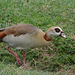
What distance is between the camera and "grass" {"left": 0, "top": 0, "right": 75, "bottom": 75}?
5617 mm

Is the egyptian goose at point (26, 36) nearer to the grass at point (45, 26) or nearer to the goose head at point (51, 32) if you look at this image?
the goose head at point (51, 32)

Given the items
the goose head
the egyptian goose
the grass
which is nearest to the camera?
the egyptian goose

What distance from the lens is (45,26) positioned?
721cm

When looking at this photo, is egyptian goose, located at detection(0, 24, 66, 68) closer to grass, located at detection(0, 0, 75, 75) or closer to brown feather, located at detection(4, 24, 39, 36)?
brown feather, located at detection(4, 24, 39, 36)

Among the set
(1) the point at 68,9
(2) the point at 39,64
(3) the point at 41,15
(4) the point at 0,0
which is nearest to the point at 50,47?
(2) the point at 39,64

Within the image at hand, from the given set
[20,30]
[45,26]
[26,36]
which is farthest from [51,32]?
[45,26]

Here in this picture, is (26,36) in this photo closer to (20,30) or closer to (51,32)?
(20,30)

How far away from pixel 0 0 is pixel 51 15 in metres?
2.22

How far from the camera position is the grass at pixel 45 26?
5.62m

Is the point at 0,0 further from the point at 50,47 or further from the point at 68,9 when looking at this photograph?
the point at 50,47

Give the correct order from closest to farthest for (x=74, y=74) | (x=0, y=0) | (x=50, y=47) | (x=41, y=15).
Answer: (x=74, y=74) < (x=50, y=47) < (x=41, y=15) < (x=0, y=0)

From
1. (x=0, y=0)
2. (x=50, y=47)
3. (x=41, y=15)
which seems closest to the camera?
(x=50, y=47)

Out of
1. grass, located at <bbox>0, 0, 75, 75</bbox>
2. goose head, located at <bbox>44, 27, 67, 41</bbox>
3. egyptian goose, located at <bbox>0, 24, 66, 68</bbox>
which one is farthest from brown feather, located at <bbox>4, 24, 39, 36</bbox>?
grass, located at <bbox>0, 0, 75, 75</bbox>

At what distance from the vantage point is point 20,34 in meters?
5.38
